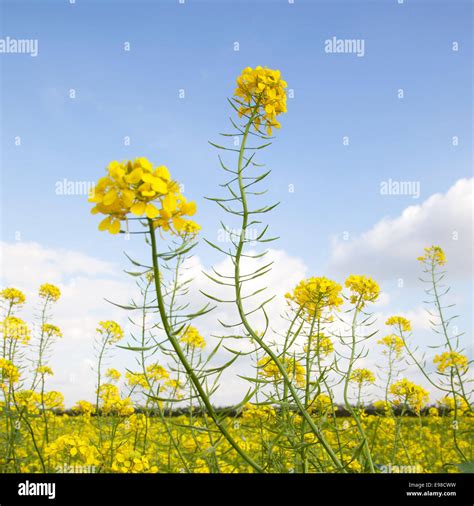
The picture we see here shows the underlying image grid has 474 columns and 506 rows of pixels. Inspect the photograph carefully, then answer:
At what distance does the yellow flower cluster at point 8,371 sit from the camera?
3.21 metres

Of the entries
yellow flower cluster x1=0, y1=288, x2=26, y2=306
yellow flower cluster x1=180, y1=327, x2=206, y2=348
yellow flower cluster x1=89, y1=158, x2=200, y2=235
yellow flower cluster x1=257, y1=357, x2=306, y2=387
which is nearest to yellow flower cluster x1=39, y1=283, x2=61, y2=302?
yellow flower cluster x1=0, y1=288, x2=26, y2=306

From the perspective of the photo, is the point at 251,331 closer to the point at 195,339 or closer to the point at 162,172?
the point at 162,172

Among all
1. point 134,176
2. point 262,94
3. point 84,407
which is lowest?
point 84,407

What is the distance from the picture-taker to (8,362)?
10.7ft

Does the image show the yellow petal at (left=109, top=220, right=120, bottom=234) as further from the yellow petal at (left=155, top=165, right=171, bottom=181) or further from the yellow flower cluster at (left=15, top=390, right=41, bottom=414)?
the yellow flower cluster at (left=15, top=390, right=41, bottom=414)

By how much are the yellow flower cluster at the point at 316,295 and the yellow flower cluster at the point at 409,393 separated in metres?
1.36

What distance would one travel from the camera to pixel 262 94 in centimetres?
179

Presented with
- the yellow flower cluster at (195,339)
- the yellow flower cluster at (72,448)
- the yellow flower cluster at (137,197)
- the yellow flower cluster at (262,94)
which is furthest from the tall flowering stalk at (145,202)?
the yellow flower cluster at (195,339)

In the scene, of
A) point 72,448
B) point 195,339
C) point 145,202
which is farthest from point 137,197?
point 195,339

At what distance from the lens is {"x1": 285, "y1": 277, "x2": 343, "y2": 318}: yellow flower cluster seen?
222cm

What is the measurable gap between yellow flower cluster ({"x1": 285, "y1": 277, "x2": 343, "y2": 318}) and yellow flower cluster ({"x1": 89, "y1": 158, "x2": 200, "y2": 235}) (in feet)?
4.19

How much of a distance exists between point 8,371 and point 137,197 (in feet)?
8.97
